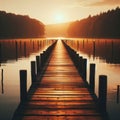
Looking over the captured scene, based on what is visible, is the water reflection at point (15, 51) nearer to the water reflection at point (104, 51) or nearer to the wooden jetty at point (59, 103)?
the water reflection at point (104, 51)

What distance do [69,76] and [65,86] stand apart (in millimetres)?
2864

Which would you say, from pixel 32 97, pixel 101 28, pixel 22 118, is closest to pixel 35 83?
pixel 32 97

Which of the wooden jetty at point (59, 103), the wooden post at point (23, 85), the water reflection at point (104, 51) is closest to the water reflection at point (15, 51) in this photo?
the water reflection at point (104, 51)

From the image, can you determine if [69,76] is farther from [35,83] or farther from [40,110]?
[40,110]

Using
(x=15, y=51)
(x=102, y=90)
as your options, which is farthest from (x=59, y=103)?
(x=15, y=51)

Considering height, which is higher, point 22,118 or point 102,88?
point 102,88

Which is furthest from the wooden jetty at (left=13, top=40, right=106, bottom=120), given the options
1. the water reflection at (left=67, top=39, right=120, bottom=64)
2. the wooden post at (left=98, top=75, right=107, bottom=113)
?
the water reflection at (left=67, top=39, right=120, bottom=64)

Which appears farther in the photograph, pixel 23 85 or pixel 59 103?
pixel 23 85

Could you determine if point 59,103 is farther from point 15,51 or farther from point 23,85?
point 15,51

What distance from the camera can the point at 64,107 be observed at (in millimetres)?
8672

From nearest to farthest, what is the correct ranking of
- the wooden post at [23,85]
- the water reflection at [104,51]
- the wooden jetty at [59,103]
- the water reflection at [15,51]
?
the wooden jetty at [59,103], the wooden post at [23,85], the water reflection at [15,51], the water reflection at [104,51]

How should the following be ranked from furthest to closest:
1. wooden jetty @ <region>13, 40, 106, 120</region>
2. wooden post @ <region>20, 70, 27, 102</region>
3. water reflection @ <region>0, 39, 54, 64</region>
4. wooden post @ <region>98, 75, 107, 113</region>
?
water reflection @ <region>0, 39, 54, 64</region>
wooden post @ <region>20, 70, 27, 102</region>
wooden post @ <region>98, 75, 107, 113</region>
wooden jetty @ <region>13, 40, 106, 120</region>

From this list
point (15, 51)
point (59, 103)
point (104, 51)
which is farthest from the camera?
point (104, 51)

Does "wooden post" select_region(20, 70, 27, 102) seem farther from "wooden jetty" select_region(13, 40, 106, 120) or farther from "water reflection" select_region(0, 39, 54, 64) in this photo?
"water reflection" select_region(0, 39, 54, 64)
